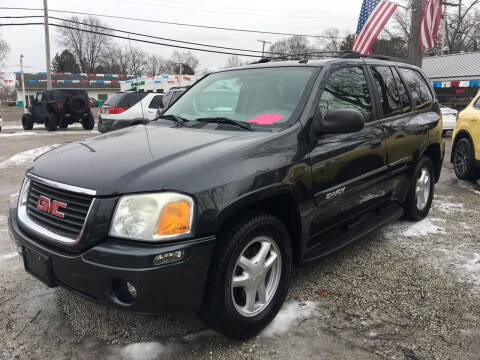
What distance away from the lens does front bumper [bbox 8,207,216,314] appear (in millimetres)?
2010

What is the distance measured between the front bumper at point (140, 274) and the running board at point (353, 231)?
40.8 inches

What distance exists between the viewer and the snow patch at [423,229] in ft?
14.6

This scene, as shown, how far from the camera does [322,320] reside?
9.11 ft

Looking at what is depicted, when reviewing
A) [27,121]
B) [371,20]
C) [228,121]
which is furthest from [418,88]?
[27,121]

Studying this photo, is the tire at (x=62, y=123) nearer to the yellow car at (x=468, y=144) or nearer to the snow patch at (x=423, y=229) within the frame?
the yellow car at (x=468, y=144)

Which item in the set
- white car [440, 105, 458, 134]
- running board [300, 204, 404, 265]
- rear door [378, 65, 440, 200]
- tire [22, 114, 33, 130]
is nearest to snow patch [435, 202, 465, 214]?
rear door [378, 65, 440, 200]

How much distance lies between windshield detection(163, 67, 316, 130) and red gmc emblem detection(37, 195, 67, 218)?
4.51 feet

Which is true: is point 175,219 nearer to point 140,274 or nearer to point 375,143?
point 140,274

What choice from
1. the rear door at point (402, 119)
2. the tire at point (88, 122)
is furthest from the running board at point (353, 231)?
the tire at point (88, 122)

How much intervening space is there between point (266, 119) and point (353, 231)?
128cm

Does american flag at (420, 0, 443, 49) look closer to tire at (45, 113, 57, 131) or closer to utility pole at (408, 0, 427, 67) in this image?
utility pole at (408, 0, 427, 67)

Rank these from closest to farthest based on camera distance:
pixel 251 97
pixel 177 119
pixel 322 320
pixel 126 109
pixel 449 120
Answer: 1. pixel 322 320
2. pixel 251 97
3. pixel 177 119
4. pixel 126 109
5. pixel 449 120

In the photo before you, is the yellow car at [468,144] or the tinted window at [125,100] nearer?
the yellow car at [468,144]

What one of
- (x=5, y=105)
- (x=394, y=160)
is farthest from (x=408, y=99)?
(x=5, y=105)
